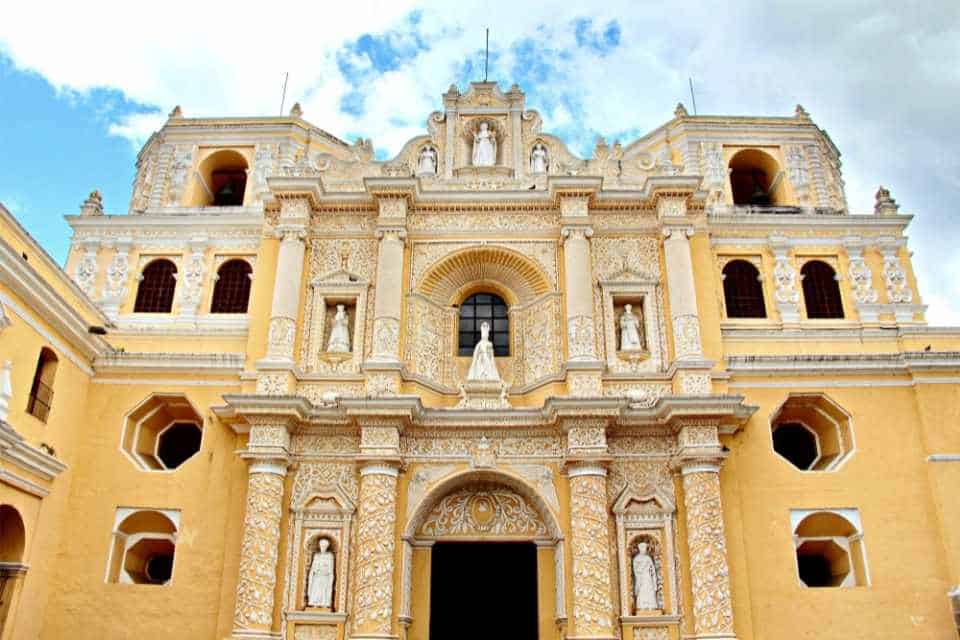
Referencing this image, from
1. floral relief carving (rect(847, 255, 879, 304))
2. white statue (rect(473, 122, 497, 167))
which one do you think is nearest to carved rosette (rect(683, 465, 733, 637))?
floral relief carving (rect(847, 255, 879, 304))

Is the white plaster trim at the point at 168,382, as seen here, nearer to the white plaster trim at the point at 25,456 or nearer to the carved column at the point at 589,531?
the white plaster trim at the point at 25,456

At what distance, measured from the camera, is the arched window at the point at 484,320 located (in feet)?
53.8

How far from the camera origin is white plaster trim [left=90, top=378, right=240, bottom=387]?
50.1 feet

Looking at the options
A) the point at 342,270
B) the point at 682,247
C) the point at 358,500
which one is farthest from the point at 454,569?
the point at 682,247

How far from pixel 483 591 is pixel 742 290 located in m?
8.32

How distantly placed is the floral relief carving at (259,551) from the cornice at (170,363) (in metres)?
2.44

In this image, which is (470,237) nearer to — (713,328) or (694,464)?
(713,328)

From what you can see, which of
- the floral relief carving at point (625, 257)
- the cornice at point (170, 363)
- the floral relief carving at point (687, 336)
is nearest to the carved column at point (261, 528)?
the cornice at point (170, 363)

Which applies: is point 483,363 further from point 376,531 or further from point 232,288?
point 232,288

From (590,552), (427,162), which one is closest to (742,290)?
(590,552)

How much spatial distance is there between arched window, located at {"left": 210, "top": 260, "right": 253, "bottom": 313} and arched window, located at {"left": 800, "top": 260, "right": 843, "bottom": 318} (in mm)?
12050

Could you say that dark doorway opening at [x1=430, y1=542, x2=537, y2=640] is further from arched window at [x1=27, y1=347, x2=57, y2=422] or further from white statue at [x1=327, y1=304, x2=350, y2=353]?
arched window at [x1=27, y1=347, x2=57, y2=422]

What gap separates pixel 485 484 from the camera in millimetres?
14734

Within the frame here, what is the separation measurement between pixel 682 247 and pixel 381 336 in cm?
627
